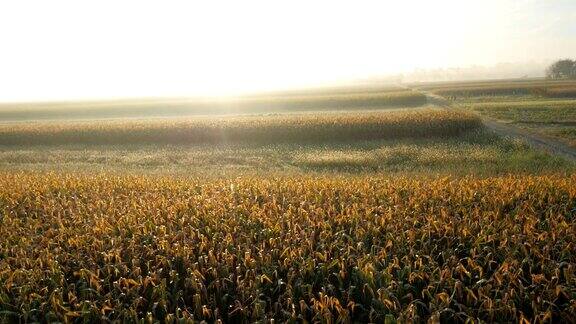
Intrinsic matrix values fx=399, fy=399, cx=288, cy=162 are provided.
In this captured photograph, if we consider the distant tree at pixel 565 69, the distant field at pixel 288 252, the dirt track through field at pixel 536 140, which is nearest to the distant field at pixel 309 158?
the dirt track through field at pixel 536 140

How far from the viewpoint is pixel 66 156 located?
73.0 ft

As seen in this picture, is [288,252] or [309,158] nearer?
[288,252]

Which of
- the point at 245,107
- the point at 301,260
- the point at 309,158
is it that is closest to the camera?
the point at 301,260

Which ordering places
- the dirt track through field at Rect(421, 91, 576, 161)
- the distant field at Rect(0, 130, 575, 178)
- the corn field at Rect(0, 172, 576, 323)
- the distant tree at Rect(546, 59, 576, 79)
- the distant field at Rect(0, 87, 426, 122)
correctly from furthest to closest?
the distant tree at Rect(546, 59, 576, 79) → the distant field at Rect(0, 87, 426, 122) → the dirt track through field at Rect(421, 91, 576, 161) → the distant field at Rect(0, 130, 575, 178) → the corn field at Rect(0, 172, 576, 323)

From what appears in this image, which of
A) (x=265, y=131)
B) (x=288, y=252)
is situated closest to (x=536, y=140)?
(x=265, y=131)

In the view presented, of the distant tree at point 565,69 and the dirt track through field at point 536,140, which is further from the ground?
the distant tree at point 565,69

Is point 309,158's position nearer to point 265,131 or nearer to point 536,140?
point 265,131

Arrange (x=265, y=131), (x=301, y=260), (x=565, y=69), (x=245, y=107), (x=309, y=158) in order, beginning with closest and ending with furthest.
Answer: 1. (x=301, y=260)
2. (x=309, y=158)
3. (x=265, y=131)
4. (x=245, y=107)
5. (x=565, y=69)

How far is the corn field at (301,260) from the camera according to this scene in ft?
13.1

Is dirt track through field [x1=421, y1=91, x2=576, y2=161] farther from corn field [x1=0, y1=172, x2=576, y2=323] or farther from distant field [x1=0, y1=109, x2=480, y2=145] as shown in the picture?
corn field [x1=0, y1=172, x2=576, y2=323]

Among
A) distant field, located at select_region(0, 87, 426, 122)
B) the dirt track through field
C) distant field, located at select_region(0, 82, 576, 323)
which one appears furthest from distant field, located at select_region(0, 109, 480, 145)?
distant field, located at select_region(0, 87, 426, 122)

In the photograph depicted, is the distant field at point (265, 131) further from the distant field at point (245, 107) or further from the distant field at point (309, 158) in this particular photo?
the distant field at point (245, 107)

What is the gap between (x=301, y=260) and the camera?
490 centimetres

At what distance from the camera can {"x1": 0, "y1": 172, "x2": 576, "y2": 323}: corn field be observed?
4.00 m
